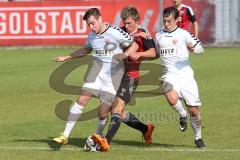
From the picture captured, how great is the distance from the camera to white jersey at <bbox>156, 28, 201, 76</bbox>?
11547 mm

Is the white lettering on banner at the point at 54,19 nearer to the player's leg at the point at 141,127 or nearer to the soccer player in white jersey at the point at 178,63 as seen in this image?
the player's leg at the point at 141,127

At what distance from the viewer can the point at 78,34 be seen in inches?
1398

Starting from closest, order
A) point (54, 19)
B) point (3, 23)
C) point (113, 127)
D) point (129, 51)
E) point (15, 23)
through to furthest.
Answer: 1. point (129, 51)
2. point (113, 127)
3. point (3, 23)
4. point (15, 23)
5. point (54, 19)

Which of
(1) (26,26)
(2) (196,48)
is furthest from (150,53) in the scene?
(1) (26,26)

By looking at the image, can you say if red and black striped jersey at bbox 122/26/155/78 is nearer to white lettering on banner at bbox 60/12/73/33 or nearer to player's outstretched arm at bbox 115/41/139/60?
player's outstretched arm at bbox 115/41/139/60

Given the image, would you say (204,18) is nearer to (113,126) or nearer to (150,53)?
(150,53)

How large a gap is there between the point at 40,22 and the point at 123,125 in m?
21.8

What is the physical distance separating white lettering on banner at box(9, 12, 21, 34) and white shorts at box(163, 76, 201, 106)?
954 inches

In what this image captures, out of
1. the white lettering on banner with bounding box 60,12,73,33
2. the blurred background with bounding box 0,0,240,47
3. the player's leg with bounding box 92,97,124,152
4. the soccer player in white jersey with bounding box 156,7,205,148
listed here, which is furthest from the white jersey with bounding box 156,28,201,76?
the white lettering on banner with bounding box 60,12,73,33

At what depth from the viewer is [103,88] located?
1155cm

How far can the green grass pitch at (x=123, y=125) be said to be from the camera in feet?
35.8

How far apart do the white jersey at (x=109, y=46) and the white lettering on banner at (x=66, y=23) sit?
23.8m

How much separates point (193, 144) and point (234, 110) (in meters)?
4.02

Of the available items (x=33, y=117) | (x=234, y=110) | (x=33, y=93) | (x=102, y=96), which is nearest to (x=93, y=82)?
(x=102, y=96)
